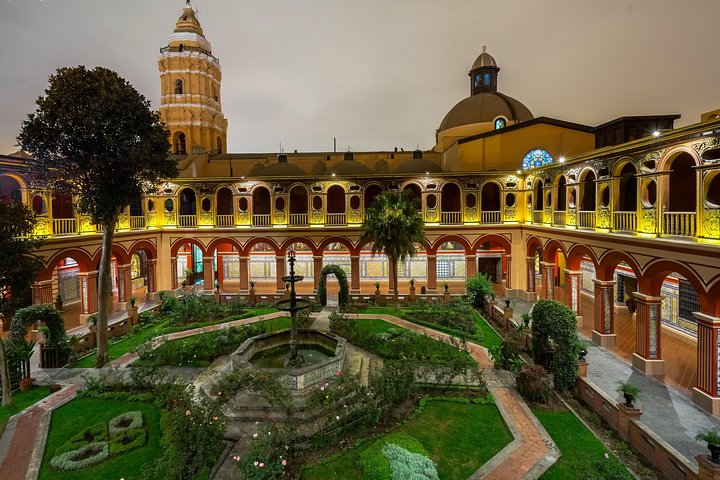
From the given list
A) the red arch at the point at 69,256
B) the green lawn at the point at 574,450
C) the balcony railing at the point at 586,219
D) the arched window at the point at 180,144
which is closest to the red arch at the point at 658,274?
the balcony railing at the point at 586,219

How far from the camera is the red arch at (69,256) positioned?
58.9 feet

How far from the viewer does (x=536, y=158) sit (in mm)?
25922

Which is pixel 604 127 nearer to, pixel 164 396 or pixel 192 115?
pixel 164 396

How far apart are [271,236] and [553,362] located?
763 inches

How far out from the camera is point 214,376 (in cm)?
1254

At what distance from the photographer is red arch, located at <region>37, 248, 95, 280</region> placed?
58.9ft

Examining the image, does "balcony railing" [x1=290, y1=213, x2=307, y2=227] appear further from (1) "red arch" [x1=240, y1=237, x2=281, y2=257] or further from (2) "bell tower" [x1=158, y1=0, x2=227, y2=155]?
(2) "bell tower" [x1=158, y1=0, x2=227, y2=155]

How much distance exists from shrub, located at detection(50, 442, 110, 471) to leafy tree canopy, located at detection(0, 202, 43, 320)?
5.25m

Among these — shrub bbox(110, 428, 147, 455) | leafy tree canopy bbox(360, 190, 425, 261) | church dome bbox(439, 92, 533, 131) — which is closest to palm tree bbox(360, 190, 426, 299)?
leafy tree canopy bbox(360, 190, 425, 261)

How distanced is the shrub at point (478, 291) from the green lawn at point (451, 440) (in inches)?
450

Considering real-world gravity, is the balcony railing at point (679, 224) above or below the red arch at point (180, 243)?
above

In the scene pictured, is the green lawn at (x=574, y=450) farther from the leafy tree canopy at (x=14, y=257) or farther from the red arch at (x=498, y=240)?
the red arch at (x=498, y=240)

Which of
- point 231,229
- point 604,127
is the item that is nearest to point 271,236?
point 231,229

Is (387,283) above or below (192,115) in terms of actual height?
below
